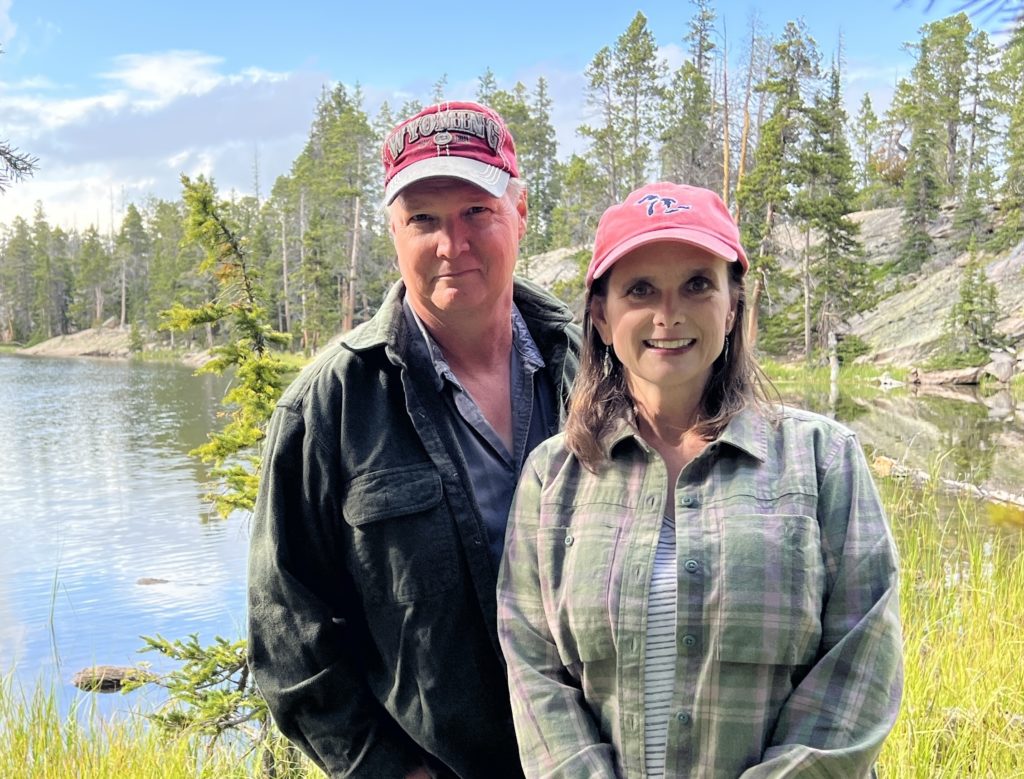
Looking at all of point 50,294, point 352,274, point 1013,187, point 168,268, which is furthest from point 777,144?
point 50,294

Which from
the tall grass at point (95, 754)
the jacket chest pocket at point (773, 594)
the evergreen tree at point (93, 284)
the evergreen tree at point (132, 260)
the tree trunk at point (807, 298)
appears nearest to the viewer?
the jacket chest pocket at point (773, 594)

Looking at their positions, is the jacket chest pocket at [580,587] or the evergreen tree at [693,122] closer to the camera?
the jacket chest pocket at [580,587]

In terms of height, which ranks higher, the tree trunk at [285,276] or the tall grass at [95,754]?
the tree trunk at [285,276]

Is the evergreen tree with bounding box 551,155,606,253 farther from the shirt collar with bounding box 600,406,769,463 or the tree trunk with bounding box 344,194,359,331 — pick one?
the shirt collar with bounding box 600,406,769,463

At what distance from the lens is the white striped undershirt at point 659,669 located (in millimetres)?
1589

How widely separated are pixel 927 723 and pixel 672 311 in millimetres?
2405

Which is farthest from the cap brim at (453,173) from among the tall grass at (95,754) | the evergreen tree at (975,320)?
the evergreen tree at (975,320)

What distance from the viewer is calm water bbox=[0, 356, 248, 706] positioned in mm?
7637

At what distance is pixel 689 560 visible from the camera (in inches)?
62.5

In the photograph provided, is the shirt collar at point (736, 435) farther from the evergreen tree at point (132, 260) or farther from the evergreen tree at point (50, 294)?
the evergreen tree at point (50, 294)

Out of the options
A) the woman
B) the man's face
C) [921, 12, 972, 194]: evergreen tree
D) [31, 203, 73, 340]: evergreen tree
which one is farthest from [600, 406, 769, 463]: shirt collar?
[31, 203, 73, 340]: evergreen tree

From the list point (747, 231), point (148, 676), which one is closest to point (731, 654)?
point (148, 676)

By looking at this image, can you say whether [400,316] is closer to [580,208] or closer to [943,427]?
[943,427]

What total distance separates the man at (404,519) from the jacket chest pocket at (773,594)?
630 millimetres
